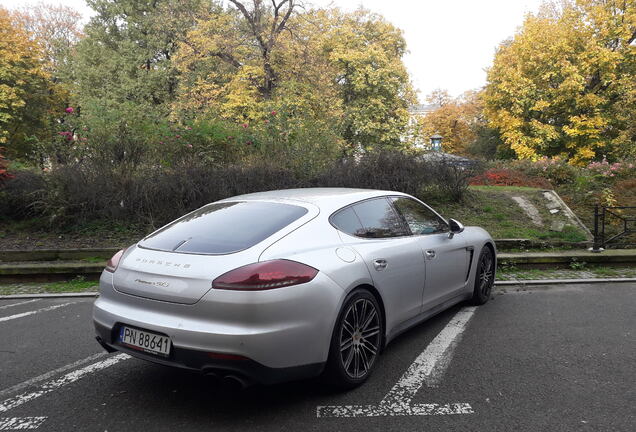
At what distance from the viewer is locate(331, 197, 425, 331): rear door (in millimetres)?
3824

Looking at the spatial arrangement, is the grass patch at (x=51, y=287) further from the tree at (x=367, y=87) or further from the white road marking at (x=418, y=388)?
the tree at (x=367, y=87)

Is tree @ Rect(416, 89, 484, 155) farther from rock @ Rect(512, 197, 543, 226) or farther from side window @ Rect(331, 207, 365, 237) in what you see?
side window @ Rect(331, 207, 365, 237)

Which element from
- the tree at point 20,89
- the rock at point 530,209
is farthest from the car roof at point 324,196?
the tree at point 20,89

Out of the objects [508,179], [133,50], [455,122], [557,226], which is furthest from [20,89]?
[455,122]

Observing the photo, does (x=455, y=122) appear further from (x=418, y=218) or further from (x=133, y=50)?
(x=418, y=218)

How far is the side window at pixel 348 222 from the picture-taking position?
3830 millimetres

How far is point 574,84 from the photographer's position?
24672mm

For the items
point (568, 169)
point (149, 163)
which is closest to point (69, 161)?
point (149, 163)

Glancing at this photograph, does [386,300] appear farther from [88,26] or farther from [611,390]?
[88,26]

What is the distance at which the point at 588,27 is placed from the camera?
26.1 m

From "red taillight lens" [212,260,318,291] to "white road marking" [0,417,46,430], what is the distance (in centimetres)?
145

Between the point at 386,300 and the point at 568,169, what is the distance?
1315 centimetres

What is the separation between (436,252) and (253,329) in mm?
2358

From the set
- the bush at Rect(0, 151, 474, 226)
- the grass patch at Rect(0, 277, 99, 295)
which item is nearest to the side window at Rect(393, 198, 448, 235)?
the grass patch at Rect(0, 277, 99, 295)
